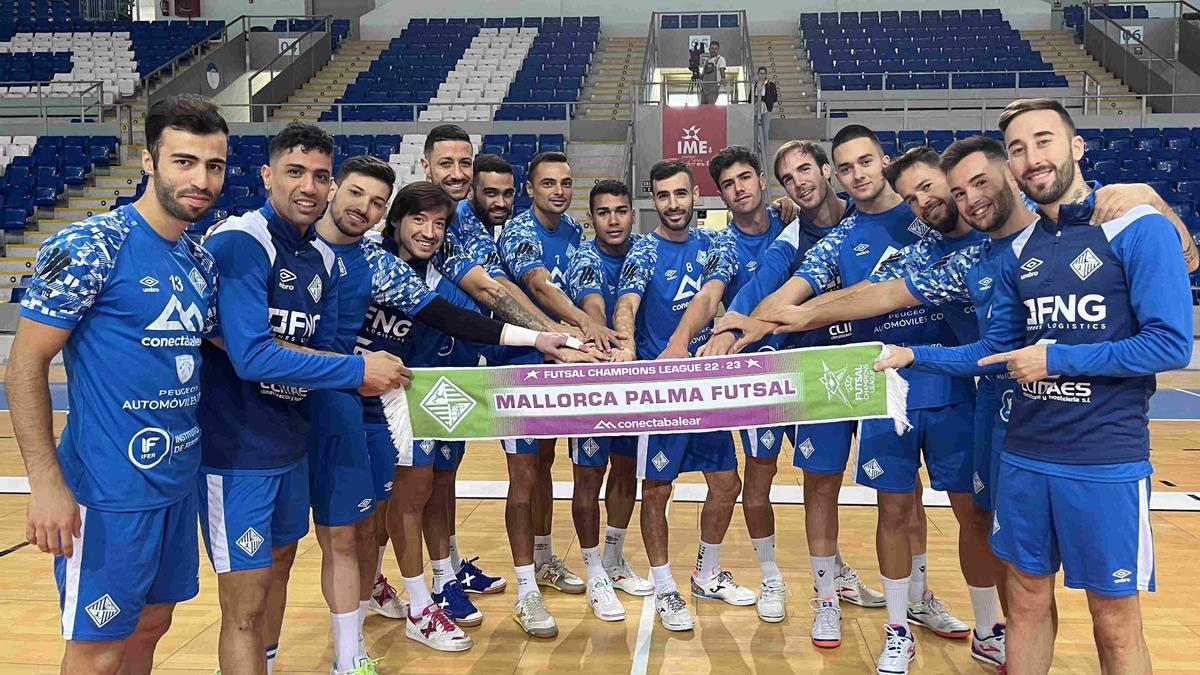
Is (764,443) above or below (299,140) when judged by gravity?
below

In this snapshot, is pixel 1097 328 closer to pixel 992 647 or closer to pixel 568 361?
pixel 992 647

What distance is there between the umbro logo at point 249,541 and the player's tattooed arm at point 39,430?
2.05 ft

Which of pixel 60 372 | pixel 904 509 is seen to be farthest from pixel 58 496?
pixel 60 372

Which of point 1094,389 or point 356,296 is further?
point 356,296

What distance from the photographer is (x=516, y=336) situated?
403 centimetres

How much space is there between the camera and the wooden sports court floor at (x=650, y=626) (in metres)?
4.11

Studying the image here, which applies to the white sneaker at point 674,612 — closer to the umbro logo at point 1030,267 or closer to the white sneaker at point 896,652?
the white sneaker at point 896,652

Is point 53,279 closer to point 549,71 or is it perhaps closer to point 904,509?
point 904,509

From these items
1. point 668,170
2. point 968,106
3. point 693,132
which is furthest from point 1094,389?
point 968,106

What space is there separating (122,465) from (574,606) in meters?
2.73

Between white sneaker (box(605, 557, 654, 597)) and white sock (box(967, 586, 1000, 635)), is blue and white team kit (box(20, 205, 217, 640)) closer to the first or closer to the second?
white sneaker (box(605, 557, 654, 597))

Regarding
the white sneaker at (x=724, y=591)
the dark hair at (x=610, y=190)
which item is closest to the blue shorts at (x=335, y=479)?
the dark hair at (x=610, y=190)

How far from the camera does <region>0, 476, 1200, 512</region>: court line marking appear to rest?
6.39 metres

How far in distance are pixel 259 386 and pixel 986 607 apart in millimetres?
3168
